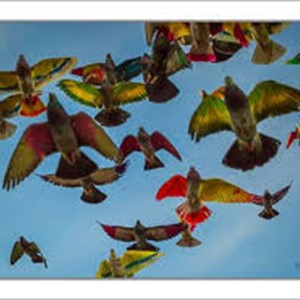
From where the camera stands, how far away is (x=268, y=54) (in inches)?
152

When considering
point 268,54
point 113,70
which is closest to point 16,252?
point 113,70

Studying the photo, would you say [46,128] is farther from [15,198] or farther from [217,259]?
[217,259]

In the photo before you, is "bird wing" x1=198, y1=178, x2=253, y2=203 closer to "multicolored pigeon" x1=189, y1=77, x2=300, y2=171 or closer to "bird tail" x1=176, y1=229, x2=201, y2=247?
"multicolored pigeon" x1=189, y1=77, x2=300, y2=171

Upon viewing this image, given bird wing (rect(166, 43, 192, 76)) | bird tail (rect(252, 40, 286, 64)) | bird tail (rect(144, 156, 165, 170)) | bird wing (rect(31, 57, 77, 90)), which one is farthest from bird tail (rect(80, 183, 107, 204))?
bird tail (rect(252, 40, 286, 64))

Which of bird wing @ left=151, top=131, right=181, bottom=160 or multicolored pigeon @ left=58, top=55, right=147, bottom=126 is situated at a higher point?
multicolored pigeon @ left=58, top=55, right=147, bottom=126

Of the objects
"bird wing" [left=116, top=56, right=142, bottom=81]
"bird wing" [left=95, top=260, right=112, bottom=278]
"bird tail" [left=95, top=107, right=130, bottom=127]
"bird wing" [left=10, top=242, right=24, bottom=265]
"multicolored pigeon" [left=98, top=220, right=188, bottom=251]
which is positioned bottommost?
"bird wing" [left=95, top=260, right=112, bottom=278]

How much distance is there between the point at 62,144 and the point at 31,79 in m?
0.35

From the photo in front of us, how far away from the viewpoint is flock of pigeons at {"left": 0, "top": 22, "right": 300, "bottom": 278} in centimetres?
383

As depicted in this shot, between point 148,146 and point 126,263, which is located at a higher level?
point 148,146

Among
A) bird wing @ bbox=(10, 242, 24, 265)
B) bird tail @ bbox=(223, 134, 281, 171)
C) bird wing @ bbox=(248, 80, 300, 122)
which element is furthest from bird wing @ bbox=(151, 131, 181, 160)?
bird wing @ bbox=(10, 242, 24, 265)

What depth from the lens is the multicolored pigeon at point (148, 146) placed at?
3.85 metres

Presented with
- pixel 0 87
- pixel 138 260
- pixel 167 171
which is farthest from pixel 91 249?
pixel 0 87

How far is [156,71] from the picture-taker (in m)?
3.89

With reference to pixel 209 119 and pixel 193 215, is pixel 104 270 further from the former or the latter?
pixel 209 119
